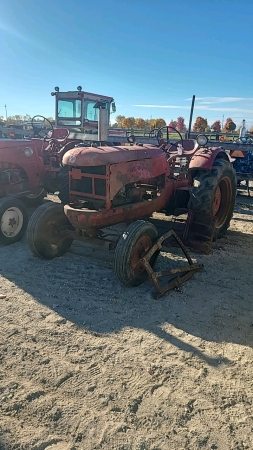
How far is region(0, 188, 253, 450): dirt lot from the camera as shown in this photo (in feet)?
6.86

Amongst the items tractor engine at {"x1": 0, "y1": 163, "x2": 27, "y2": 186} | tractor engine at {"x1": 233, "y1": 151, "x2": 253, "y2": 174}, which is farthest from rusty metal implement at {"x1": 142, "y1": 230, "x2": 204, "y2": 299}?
tractor engine at {"x1": 233, "y1": 151, "x2": 253, "y2": 174}

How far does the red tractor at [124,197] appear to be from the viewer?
12.4 ft

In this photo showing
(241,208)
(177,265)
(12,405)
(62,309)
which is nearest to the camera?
(12,405)

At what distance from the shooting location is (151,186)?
4.77 metres

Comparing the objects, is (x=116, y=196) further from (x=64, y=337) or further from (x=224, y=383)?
(x=224, y=383)

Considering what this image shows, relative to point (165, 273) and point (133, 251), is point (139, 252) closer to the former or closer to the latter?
point (133, 251)

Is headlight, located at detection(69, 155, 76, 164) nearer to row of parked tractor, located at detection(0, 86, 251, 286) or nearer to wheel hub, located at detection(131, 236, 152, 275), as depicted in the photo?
row of parked tractor, located at detection(0, 86, 251, 286)

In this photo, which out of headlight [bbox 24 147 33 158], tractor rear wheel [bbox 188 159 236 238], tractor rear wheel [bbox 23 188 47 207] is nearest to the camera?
tractor rear wheel [bbox 188 159 236 238]

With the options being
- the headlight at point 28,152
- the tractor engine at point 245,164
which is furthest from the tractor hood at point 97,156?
the tractor engine at point 245,164

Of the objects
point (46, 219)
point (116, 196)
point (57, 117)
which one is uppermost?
point (57, 117)

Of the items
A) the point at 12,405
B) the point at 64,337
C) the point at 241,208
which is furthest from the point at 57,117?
the point at 12,405

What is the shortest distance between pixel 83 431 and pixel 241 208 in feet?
21.8

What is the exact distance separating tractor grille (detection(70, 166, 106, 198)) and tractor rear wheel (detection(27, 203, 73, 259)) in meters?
0.49

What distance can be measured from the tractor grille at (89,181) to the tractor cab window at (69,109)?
6.34 metres
